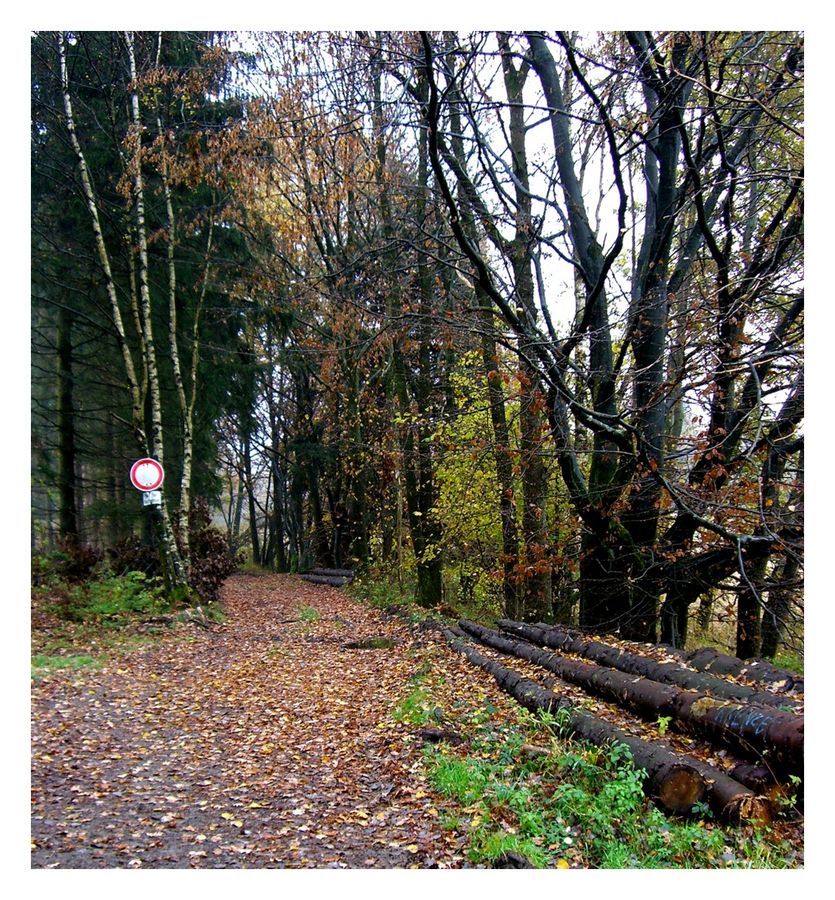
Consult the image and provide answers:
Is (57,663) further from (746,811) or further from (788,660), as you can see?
(788,660)

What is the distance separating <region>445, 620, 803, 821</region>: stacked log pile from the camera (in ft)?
10.3

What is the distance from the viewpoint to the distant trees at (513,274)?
5.02m

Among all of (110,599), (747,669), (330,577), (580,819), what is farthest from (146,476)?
(330,577)

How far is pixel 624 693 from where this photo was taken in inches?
172

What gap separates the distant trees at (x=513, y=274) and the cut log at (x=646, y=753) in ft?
5.67

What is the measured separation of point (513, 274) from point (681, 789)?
571 cm

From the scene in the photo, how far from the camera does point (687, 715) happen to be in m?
3.79

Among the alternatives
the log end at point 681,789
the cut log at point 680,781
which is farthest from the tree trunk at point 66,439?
the log end at point 681,789

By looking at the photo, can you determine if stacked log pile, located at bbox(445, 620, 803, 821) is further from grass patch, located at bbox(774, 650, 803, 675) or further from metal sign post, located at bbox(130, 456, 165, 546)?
metal sign post, located at bbox(130, 456, 165, 546)

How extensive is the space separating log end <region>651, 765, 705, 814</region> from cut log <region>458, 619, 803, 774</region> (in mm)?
417

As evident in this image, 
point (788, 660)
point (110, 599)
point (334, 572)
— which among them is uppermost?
point (110, 599)

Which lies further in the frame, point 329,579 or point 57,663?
point 329,579

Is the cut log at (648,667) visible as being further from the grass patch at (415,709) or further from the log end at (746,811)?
the grass patch at (415,709)
